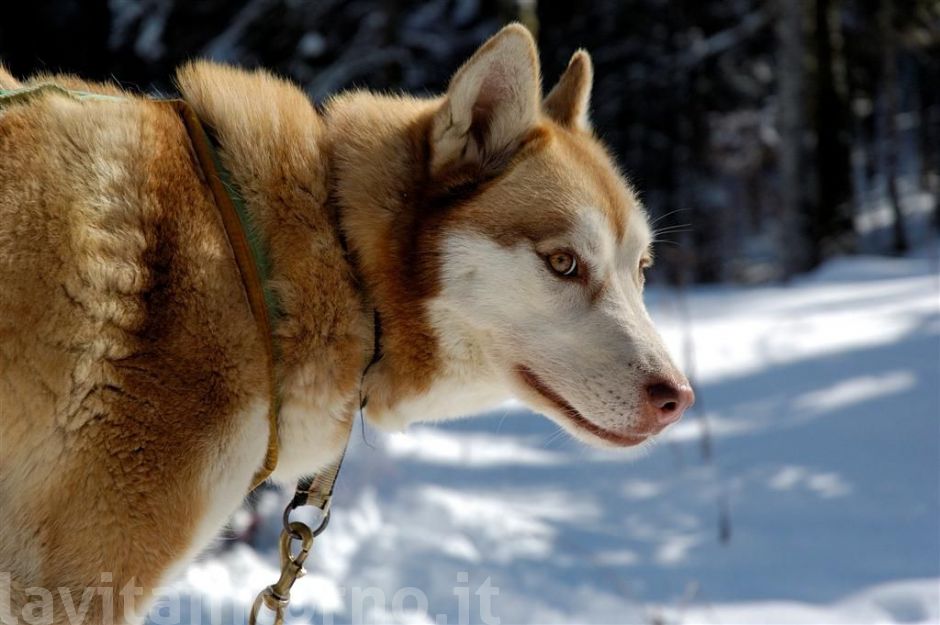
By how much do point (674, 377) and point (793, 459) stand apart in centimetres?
384

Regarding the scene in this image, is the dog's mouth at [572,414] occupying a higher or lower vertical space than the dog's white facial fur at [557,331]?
lower

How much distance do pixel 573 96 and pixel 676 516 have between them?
3.31 meters

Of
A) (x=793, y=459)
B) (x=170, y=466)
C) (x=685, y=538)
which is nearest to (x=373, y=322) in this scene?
(x=170, y=466)

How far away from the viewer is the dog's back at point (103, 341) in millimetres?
1916

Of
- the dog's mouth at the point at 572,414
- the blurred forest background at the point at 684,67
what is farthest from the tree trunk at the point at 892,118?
the dog's mouth at the point at 572,414

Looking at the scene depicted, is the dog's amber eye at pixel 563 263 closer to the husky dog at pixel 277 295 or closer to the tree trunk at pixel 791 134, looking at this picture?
the husky dog at pixel 277 295

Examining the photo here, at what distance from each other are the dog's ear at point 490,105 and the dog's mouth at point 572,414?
59cm

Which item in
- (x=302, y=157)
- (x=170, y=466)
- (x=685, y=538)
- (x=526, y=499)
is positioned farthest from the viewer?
(x=526, y=499)

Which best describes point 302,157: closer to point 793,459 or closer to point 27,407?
point 27,407

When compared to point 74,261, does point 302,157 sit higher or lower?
higher

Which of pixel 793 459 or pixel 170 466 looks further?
pixel 793 459

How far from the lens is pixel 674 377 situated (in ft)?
7.93

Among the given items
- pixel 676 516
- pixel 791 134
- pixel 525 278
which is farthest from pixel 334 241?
pixel 791 134

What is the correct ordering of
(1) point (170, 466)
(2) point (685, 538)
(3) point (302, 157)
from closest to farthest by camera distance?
(1) point (170, 466) → (3) point (302, 157) → (2) point (685, 538)
